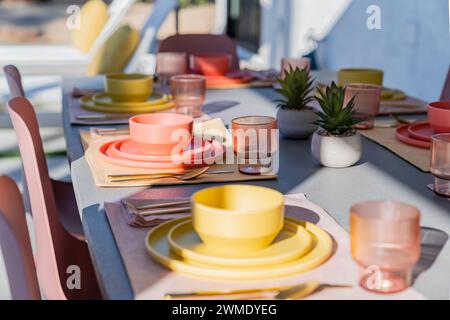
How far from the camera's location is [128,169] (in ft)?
4.55

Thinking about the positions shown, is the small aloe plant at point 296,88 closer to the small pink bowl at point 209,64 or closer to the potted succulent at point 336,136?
the potted succulent at point 336,136

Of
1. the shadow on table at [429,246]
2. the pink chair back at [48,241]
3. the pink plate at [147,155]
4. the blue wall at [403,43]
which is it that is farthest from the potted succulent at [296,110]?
the blue wall at [403,43]

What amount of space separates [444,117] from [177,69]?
110 cm

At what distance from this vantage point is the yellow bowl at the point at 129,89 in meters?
2.02

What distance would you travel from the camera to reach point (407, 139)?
5.28 feet

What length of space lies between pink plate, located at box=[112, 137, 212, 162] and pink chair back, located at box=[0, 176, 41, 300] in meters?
0.39

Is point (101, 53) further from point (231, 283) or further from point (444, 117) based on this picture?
point (231, 283)

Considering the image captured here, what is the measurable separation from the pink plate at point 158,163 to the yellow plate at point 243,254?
1.23 ft

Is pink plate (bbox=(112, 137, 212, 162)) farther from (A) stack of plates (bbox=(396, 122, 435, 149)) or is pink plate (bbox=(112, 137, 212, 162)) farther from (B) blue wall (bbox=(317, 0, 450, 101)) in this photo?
(B) blue wall (bbox=(317, 0, 450, 101))

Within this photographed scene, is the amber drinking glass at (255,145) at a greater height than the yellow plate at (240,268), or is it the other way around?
the amber drinking glass at (255,145)

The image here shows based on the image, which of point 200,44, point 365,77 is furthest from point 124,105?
point 200,44

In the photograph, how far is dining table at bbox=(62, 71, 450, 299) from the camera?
2.97 feet

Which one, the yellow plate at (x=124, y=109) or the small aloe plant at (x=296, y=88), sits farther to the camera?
the yellow plate at (x=124, y=109)
